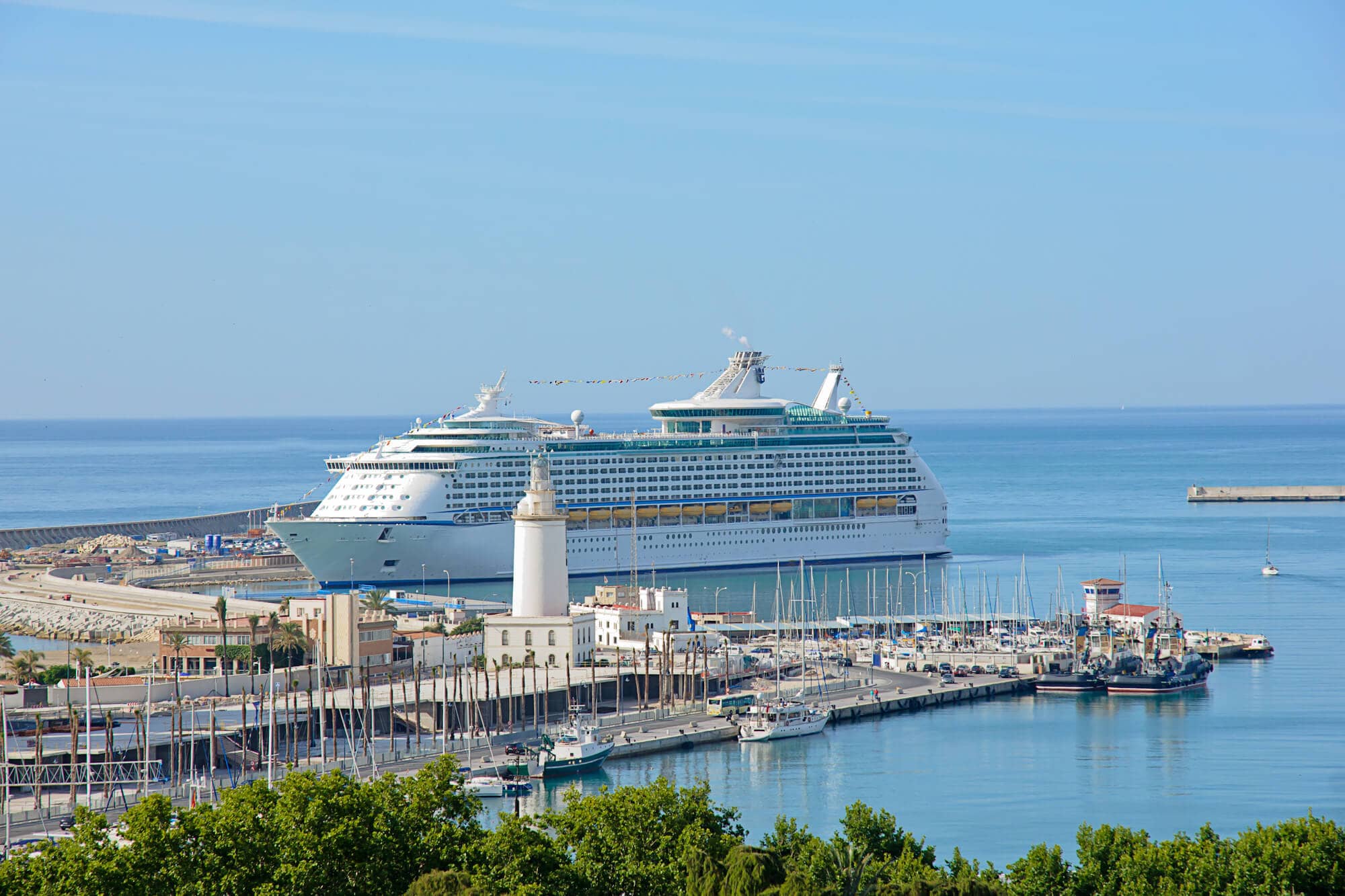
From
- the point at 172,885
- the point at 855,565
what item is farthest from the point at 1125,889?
the point at 855,565

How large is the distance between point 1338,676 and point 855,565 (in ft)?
101

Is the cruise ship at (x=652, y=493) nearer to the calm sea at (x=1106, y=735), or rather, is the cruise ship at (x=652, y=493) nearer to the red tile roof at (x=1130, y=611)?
the calm sea at (x=1106, y=735)

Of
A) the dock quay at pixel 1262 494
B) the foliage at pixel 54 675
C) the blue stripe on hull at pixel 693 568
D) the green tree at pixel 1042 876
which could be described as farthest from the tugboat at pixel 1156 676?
the dock quay at pixel 1262 494

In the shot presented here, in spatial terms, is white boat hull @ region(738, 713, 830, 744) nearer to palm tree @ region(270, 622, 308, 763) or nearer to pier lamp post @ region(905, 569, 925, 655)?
palm tree @ region(270, 622, 308, 763)

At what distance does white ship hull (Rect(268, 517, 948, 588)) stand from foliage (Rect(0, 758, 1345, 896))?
142ft

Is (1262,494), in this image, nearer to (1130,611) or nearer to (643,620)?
(1130,611)

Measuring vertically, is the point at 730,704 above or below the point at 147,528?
below

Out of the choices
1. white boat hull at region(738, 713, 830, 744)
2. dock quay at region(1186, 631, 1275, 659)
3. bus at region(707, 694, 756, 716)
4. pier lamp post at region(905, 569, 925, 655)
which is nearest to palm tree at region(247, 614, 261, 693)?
bus at region(707, 694, 756, 716)

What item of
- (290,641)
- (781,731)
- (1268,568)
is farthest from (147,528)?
(781,731)

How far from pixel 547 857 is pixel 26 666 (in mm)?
23383

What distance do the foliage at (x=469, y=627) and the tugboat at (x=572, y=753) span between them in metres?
10.8

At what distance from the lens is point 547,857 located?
1928cm

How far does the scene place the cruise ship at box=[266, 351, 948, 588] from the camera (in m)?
64.9

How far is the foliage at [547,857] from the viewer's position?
18.2 metres
